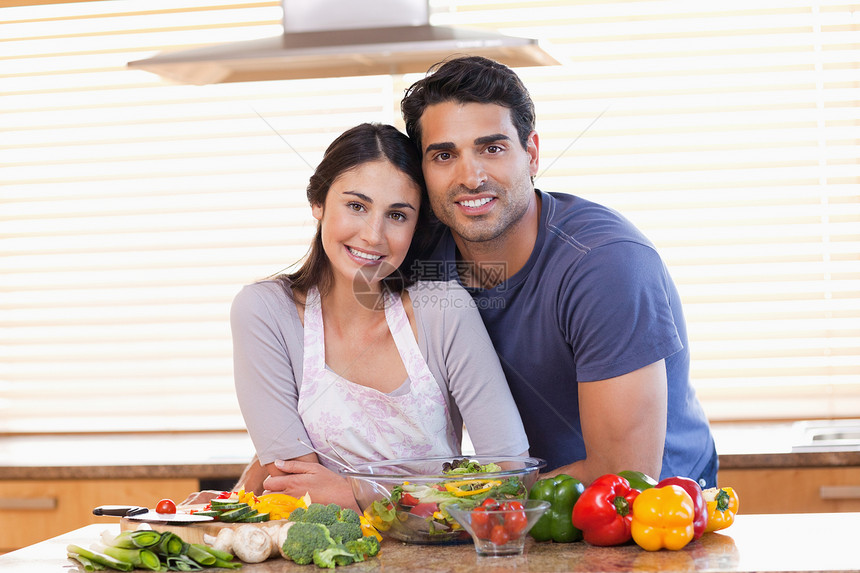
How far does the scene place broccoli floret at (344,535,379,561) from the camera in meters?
1.07

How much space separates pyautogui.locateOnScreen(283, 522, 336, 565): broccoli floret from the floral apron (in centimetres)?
49

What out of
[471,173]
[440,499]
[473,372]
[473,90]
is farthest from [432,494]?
[473,90]

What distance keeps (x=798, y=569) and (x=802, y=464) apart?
1192mm

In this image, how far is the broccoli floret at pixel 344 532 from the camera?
43.0 inches

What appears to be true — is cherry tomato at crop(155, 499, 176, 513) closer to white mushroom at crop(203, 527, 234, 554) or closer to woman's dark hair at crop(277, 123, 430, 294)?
white mushroom at crop(203, 527, 234, 554)

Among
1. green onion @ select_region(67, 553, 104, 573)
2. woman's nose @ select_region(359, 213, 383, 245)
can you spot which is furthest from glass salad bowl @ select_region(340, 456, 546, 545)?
woman's nose @ select_region(359, 213, 383, 245)

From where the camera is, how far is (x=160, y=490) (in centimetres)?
220

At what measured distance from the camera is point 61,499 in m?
2.26

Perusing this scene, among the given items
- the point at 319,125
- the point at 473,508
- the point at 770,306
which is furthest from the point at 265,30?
the point at 473,508

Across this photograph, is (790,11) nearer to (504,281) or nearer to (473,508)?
(504,281)

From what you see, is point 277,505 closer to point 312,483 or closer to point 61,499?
point 312,483

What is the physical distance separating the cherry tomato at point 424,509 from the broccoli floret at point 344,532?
0.08m

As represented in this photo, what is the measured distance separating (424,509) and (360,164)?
2.41ft

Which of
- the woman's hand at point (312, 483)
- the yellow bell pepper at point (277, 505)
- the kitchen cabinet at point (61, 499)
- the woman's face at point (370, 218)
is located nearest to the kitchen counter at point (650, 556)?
the yellow bell pepper at point (277, 505)
